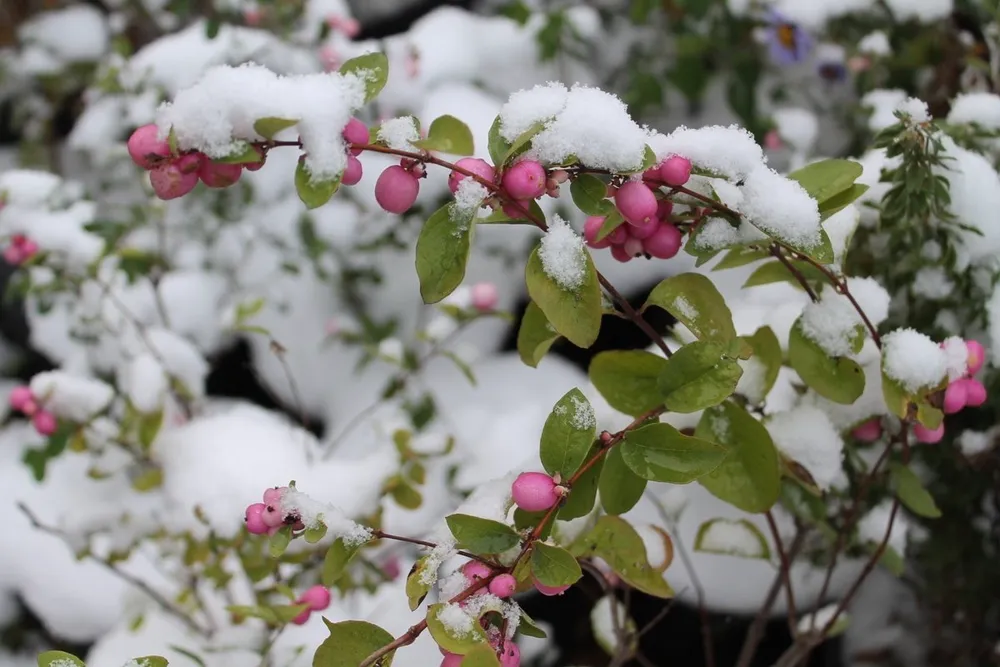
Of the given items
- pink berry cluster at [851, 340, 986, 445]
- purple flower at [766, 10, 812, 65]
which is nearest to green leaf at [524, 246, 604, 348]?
pink berry cluster at [851, 340, 986, 445]

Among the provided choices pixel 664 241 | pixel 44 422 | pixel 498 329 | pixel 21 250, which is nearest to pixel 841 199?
pixel 664 241

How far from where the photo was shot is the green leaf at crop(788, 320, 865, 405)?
0.53 m

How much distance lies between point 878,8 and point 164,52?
4.13ft

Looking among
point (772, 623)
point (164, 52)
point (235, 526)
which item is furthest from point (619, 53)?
point (235, 526)

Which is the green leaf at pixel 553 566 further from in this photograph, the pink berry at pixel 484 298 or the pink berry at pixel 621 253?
the pink berry at pixel 484 298

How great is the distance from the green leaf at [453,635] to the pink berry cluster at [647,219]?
22 cm

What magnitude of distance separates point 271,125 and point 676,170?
0.21m

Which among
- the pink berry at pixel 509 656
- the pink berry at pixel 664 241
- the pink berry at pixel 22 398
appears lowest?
the pink berry at pixel 22 398

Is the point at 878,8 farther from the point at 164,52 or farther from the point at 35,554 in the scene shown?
the point at 35,554

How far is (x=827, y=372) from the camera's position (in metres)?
0.53

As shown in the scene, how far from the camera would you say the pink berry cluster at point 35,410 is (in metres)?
0.81

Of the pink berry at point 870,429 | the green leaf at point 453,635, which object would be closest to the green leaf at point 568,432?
the green leaf at point 453,635

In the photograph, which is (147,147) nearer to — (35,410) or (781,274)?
(781,274)

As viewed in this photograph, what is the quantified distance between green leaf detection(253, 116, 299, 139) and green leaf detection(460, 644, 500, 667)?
26 cm
